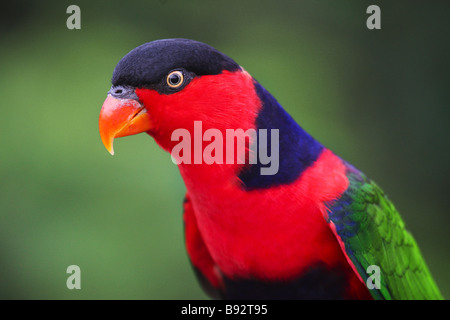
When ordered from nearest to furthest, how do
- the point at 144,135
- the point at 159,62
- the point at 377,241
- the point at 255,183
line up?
the point at 159,62, the point at 255,183, the point at 377,241, the point at 144,135

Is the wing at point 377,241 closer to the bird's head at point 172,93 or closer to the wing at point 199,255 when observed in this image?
the bird's head at point 172,93

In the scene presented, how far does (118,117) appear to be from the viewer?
54.6 inches

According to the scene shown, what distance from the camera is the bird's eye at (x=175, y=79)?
1378 millimetres

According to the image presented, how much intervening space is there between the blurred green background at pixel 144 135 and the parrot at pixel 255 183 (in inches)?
45.8

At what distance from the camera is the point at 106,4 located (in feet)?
10.4

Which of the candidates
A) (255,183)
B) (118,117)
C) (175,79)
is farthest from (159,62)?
(255,183)

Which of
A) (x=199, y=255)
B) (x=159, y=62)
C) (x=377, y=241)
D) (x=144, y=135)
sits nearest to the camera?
(x=159, y=62)

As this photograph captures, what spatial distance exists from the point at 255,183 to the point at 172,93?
0.41m

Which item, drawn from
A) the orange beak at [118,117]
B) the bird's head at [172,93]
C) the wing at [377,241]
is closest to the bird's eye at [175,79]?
the bird's head at [172,93]

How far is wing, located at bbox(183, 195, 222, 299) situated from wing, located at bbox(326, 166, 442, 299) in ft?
2.14

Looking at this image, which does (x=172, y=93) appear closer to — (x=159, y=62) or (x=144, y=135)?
(x=159, y=62)

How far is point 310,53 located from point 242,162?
2.02m
